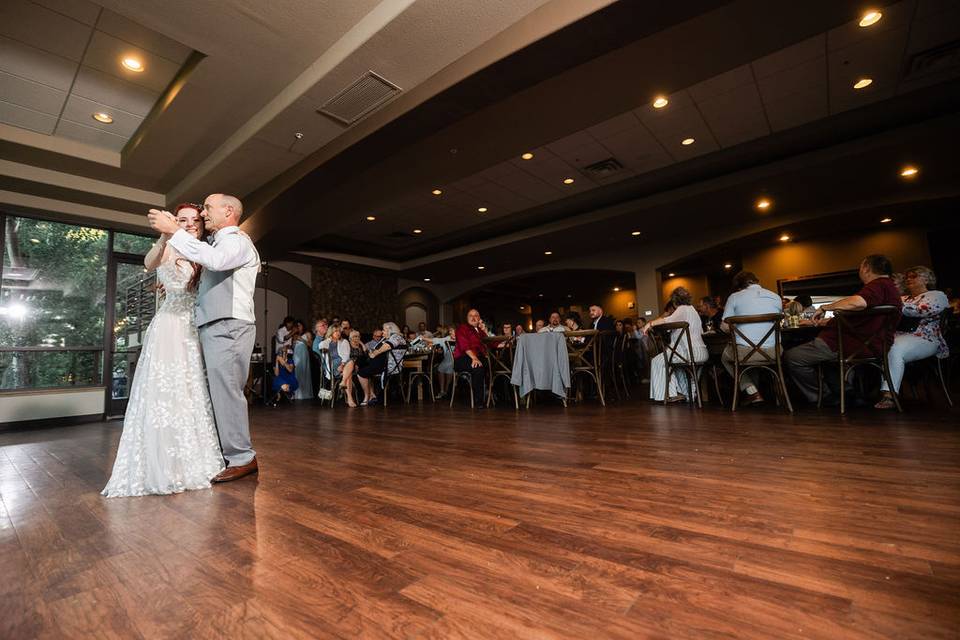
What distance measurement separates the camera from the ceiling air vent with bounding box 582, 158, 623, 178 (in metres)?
5.94

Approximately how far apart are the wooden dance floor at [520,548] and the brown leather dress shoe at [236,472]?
6 centimetres

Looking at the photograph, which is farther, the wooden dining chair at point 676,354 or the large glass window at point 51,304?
the large glass window at point 51,304

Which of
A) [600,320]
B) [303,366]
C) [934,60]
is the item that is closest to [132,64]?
[303,366]

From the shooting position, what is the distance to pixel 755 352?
12.3 ft

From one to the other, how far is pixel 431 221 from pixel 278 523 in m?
7.41

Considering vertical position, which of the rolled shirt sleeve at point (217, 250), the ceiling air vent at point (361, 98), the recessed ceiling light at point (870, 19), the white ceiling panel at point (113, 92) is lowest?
the rolled shirt sleeve at point (217, 250)

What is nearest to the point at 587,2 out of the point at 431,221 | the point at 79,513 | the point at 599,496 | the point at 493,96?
the point at 493,96

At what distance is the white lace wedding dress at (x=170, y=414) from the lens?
5.92 ft

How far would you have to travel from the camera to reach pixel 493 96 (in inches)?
148

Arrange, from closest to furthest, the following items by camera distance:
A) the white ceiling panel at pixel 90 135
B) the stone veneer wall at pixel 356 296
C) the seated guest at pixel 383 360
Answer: the white ceiling panel at pixel 90 135 → the seated guest at pixel 383 360 → the stone veneer wall at pixel 356 296

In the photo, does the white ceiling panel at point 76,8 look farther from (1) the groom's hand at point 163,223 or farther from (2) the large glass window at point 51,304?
(2) the large glass window at point 51,304

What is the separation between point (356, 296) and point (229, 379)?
9.15m

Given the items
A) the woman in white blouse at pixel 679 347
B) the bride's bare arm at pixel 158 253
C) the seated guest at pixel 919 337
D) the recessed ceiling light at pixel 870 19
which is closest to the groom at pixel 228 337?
the bride's bare arm at pixel 158 253

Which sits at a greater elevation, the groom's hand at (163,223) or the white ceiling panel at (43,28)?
the white ceiling panel at (43,28)
